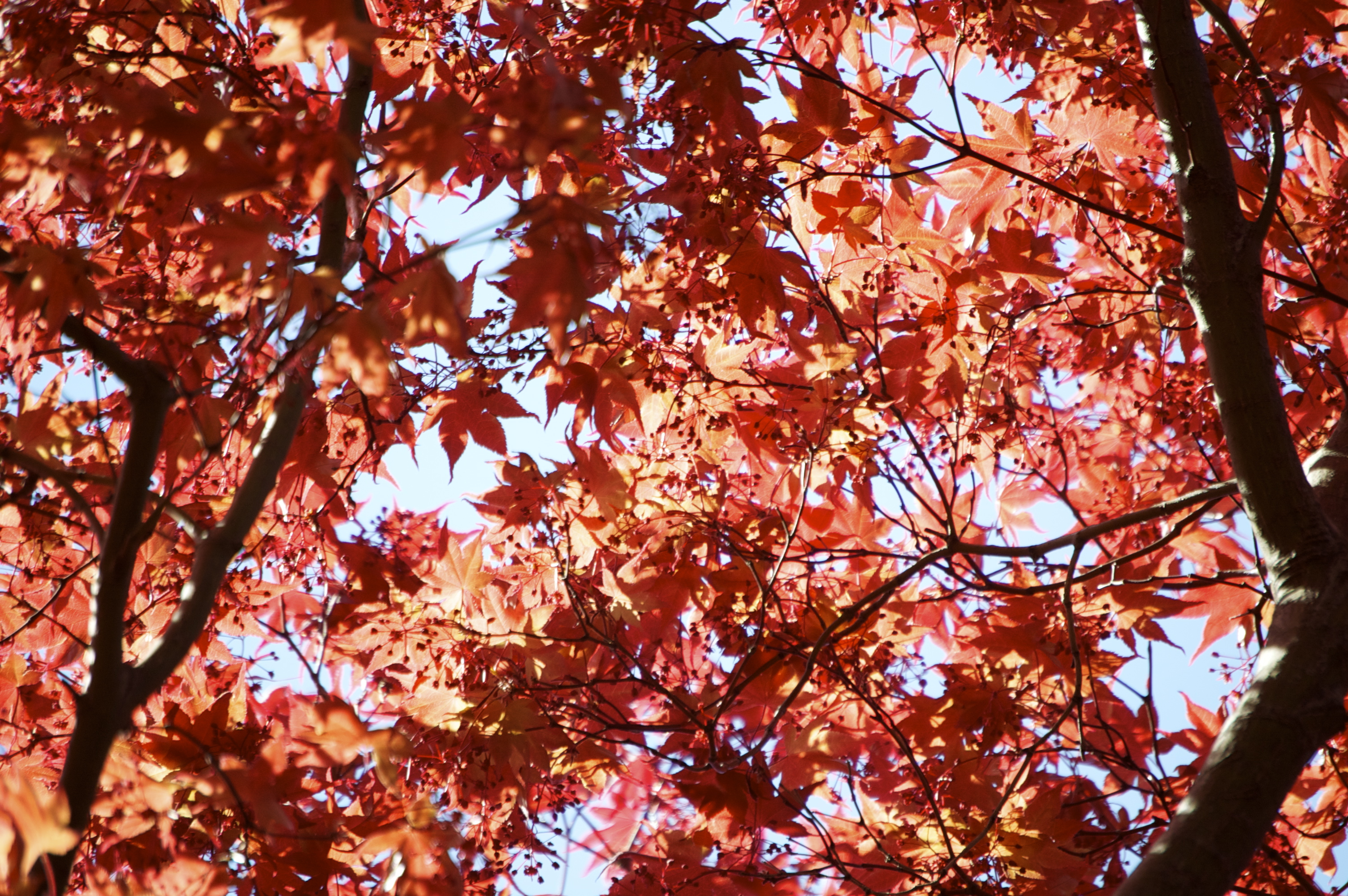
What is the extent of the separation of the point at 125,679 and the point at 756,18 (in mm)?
2628

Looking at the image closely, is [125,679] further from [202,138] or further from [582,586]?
[582,586]

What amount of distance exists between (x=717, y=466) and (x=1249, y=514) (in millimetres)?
1618

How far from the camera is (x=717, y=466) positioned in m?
3.13

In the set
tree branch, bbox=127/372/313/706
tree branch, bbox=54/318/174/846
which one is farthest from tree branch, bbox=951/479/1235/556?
tree branch, bbox=54/318/174/846

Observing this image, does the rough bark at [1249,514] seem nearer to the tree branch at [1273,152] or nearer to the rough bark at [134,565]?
the tree branch at [1273,152]

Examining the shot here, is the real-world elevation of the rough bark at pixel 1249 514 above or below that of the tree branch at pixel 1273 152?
below

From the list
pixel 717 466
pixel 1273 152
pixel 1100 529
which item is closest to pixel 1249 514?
pixel 1100 529

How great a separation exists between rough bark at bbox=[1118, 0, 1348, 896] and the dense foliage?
0.17 meters

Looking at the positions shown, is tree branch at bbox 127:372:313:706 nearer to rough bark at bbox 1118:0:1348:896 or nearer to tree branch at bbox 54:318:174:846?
tree branch at bbox 54:318:174:846

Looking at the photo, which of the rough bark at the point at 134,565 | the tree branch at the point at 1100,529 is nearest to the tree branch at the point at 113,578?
the rough bark at the point at 134,565

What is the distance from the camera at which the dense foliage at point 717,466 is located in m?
2.28

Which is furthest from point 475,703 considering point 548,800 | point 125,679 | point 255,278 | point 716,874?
point 255,278

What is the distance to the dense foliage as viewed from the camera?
89.7 inches

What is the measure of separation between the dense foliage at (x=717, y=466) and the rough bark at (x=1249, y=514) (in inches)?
6.8
